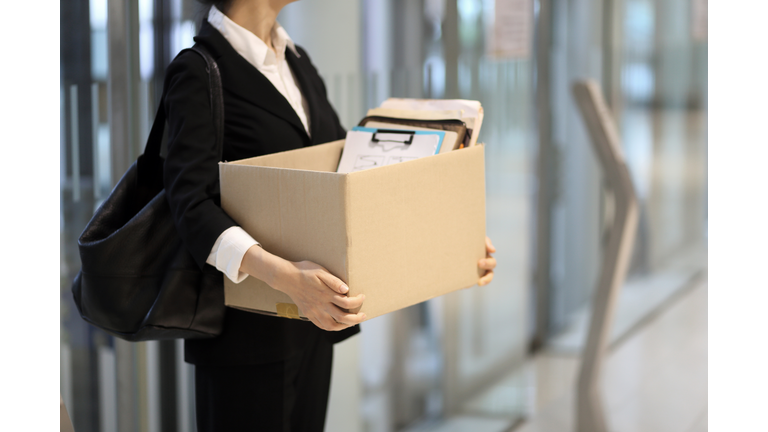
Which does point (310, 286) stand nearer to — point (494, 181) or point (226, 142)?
point (226, 142)

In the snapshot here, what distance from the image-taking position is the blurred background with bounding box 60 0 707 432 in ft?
5.15

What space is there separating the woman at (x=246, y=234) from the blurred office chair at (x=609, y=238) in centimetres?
98

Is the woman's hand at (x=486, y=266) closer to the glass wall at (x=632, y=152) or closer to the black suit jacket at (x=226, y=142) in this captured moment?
the black suit jacket at (x=226, y=142)

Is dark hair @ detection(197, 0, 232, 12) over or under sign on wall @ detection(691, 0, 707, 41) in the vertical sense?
under

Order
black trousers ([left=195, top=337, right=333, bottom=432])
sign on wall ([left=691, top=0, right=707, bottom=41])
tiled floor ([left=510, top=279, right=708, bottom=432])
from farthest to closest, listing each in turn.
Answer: sign on wall ([left=691, top=0, right=707, bottom=41])
tiled floor ([left=510, top=279, right=708, bottom=432])
black trousers ([left=195, top=337, right=333, bottom=432])

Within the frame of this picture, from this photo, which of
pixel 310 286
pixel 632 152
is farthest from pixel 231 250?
pixel 632 152

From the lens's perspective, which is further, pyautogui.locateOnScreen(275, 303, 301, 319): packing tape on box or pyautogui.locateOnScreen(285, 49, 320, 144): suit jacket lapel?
pyautogui.locateOnScreen(285, 49, 320, 144): suit jacket lapel

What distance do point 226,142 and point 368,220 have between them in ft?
1.12

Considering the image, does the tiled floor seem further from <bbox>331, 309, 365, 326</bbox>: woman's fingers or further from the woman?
<bbox>331, 309, 365, 326</bbox>: woman's fingers

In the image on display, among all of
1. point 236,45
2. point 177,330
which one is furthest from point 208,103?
point 177,330

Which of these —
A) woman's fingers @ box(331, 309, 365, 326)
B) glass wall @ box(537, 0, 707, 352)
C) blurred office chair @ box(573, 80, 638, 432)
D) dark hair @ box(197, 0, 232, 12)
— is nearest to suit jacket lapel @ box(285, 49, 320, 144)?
dark hair @ box(197, 0, 232, 12)

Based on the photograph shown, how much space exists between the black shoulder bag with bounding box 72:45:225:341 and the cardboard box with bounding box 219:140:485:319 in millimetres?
63

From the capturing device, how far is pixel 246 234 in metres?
1.13

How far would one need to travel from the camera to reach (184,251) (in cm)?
120
